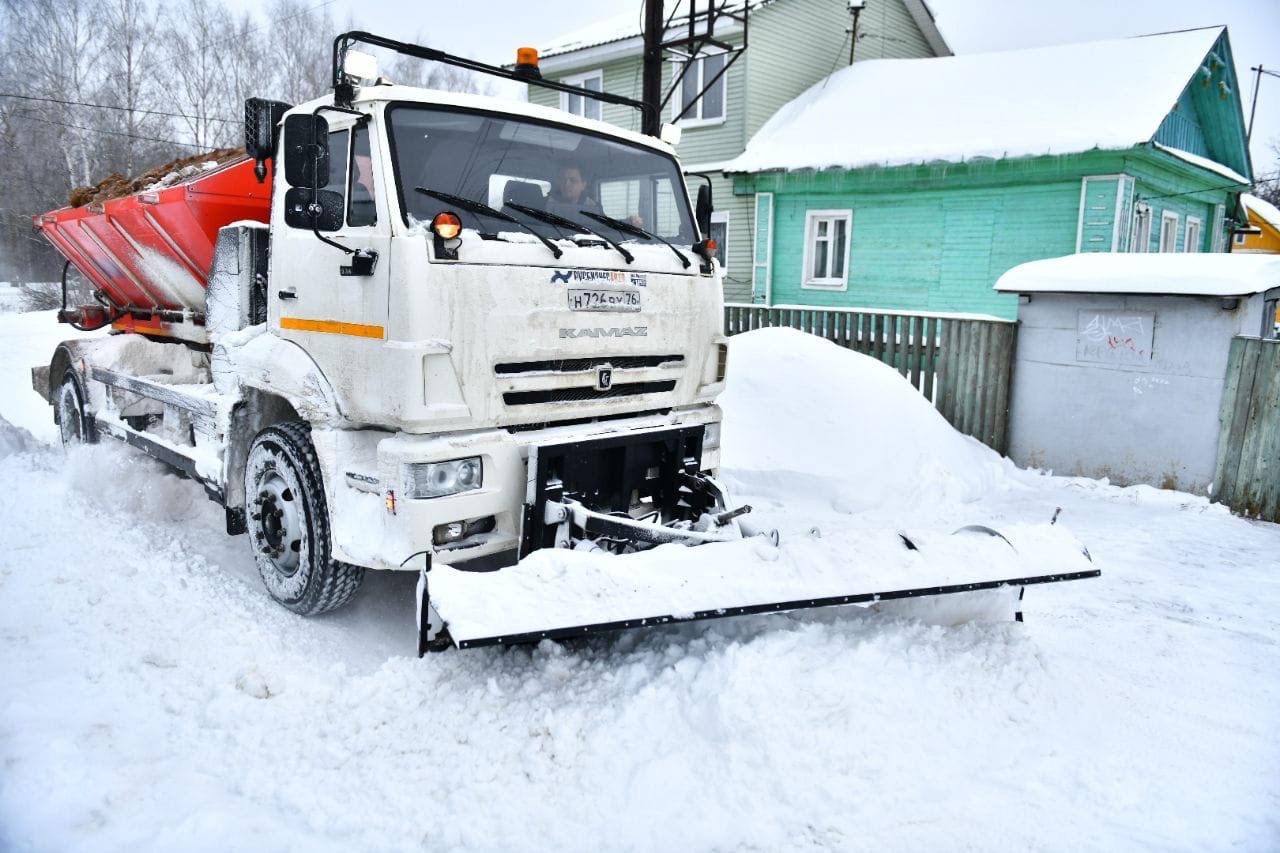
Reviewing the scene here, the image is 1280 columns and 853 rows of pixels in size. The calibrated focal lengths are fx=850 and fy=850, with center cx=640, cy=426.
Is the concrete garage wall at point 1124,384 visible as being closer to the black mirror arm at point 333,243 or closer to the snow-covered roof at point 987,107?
the black mirror arm at point 333,243

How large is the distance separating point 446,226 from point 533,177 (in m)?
0.90

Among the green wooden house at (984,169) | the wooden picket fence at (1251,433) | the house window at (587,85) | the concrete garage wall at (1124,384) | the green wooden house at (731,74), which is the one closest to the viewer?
the wooden picket fence at (1251,433)

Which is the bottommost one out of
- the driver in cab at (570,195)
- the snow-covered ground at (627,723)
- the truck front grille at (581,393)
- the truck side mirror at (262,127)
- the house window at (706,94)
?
the snow-covered ground at (627,723)

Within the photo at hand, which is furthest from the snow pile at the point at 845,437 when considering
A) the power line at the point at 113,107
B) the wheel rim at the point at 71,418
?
the power line at the point at 113,107

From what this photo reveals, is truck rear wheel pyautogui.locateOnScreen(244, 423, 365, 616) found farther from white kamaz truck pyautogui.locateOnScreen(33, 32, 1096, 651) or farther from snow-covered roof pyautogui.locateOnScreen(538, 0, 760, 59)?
snow-covered roof pyautogui.locateOnScreen(538, 0, 760, 59)

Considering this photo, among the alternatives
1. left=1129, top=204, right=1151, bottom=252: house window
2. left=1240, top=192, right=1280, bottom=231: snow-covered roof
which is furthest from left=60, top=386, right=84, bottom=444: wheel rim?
left=1240, top=192, right=1280, bottom=231: snow-covered roof

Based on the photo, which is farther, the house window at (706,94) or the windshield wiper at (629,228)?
the house window at (706,94)

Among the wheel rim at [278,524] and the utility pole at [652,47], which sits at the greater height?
the utility pole at [652,47]

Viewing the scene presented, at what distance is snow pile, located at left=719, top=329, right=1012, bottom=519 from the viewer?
24.0ft

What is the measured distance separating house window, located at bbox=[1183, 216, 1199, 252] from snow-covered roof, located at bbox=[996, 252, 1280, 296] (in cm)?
1283

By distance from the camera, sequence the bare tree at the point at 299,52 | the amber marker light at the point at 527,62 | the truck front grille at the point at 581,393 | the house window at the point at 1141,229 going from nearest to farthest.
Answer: the truck front grille at the point at 581,393, the amber marker light at the point at 527,62, the house window at the point at 1141,229, the bare tree at the point at 299,52

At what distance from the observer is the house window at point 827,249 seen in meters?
17.7

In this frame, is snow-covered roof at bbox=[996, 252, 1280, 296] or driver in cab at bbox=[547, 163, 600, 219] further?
snow-covered roof at bbox=[996, 252, 1280, 296]

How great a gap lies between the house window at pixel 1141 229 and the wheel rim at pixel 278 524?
15.8 metres
